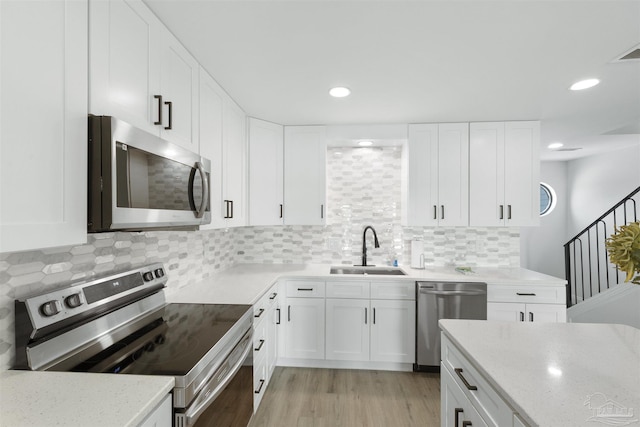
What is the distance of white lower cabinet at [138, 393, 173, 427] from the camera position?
0.86 m

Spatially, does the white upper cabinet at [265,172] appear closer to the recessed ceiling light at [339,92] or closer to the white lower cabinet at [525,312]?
the recessed ceiling light at [339,92]

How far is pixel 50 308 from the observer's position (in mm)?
1098

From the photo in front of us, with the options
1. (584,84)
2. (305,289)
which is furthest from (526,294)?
(305,289)

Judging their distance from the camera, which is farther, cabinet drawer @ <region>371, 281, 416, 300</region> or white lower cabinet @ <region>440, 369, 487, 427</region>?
cabinet drawer @ <region>371, 281, 416, 300</region>

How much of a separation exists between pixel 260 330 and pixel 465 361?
4.61ft

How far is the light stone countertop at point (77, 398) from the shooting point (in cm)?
76

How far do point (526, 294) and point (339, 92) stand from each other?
2.38 metres

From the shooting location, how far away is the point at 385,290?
2.75 metres

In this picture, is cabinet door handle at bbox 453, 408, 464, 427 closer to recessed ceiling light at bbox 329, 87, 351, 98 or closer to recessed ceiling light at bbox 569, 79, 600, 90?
recessed ceiling light at bbox 329, 87, 351, 98

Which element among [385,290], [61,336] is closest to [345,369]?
[385,290]

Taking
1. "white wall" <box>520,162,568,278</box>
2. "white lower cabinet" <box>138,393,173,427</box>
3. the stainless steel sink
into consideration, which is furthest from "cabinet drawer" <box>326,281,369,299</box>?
"white wall" <box>520,162,568,278</box>

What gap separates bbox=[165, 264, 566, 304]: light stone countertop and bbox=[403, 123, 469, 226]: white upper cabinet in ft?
1.76

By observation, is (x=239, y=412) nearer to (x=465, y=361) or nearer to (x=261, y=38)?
(x=465, y=361)

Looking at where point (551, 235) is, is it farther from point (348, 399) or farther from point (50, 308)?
point (50, 308)
